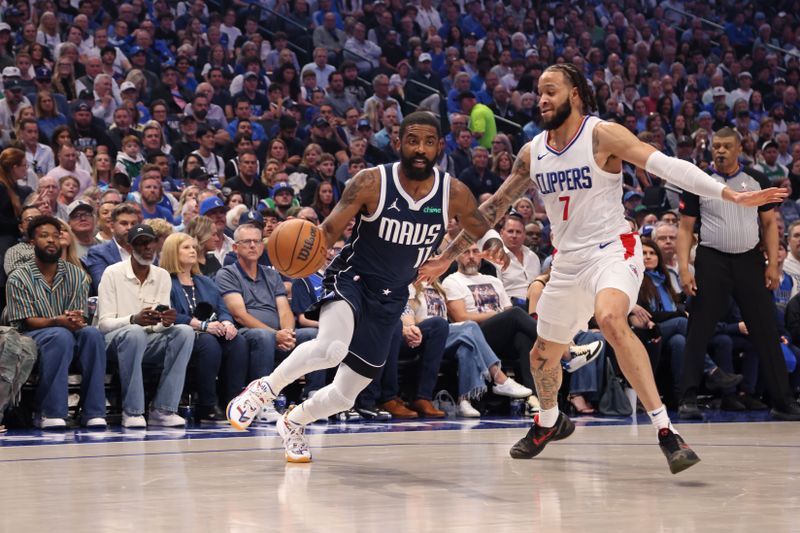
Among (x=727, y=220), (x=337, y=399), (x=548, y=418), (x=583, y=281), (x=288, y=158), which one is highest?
(x=288, y=158)

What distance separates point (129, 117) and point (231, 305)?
13.3ft

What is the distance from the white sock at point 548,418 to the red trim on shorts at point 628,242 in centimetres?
103

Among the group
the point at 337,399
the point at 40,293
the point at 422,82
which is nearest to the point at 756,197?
the point at 337,399

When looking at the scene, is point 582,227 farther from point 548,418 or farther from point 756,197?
point 548,418

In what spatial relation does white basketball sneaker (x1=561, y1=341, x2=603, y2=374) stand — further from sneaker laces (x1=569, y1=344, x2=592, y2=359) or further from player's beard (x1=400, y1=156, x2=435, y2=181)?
player's beard (x1=400, y1=156, x2=435, y2=181)

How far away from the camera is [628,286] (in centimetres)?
523

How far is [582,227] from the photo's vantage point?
18.0 ft

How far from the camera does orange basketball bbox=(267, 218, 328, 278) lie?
17.5 feet

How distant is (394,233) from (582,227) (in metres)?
0.92

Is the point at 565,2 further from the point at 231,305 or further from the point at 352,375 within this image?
the point at 352,375

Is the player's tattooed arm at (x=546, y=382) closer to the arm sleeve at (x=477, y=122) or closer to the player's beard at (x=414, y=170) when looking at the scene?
the player's beard at (x=414, y=170)

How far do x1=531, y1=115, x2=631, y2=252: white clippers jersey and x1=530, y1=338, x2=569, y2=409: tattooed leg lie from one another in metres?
0.54

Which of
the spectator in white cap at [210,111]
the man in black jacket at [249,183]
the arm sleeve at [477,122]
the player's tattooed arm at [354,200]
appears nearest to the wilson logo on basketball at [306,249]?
the player's tattooed arm at [354,200]

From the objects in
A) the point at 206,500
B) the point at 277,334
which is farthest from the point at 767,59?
the point at 206,500
